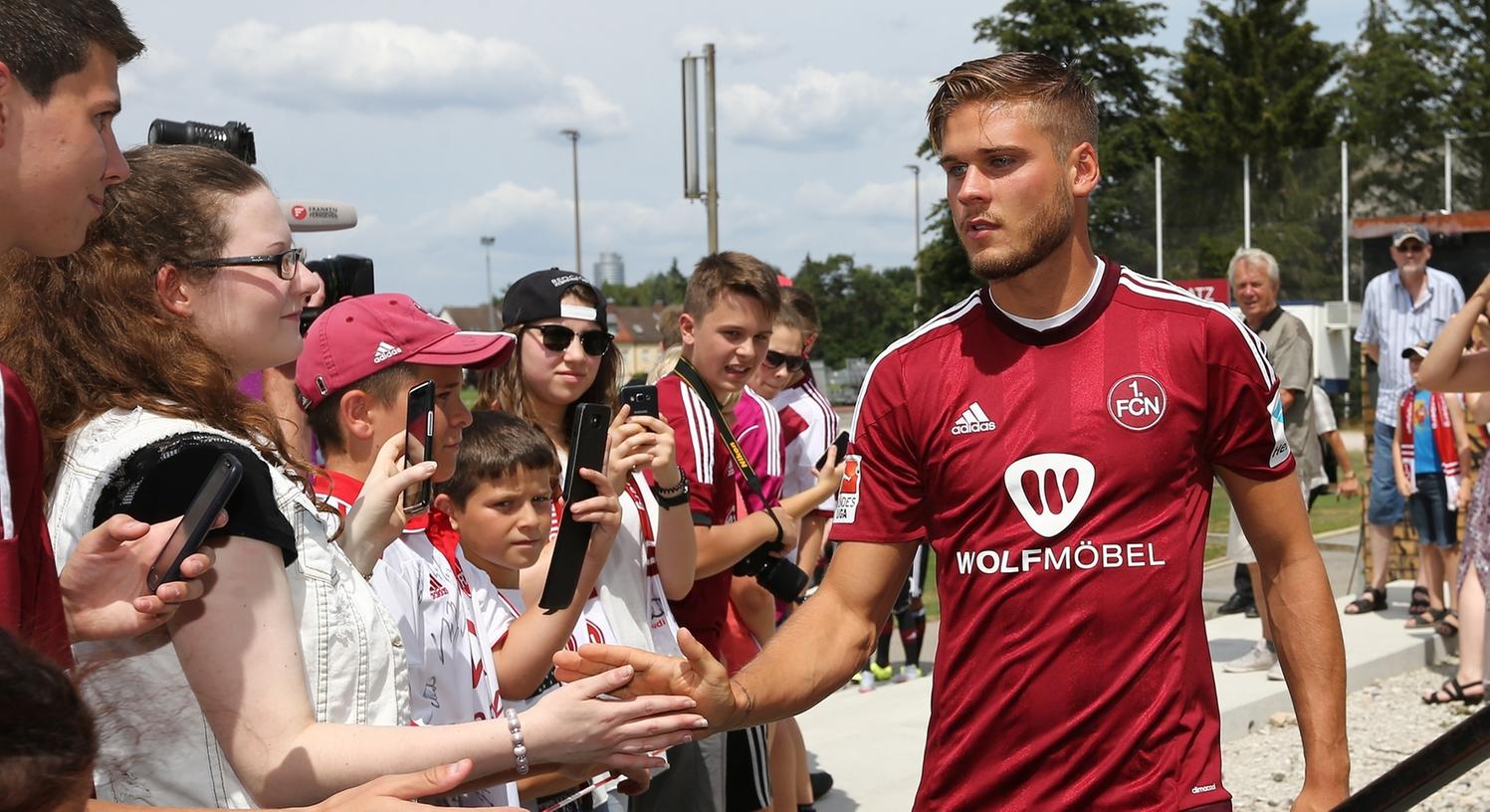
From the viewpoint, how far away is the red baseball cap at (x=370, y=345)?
127 inches

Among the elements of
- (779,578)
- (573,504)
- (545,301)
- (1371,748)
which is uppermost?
(545,301)

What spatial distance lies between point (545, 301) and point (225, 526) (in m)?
2.54

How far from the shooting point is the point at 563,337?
14.7ft

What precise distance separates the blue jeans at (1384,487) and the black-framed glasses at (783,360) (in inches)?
188

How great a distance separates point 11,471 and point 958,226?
6.92ft

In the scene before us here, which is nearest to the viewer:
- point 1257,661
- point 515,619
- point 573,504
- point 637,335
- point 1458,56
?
point 573,504

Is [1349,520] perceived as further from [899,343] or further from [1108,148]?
[1108,148]

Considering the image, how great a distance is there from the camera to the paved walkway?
646cm

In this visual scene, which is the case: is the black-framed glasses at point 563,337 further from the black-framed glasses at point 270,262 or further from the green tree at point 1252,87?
the green tree at point 1252,87

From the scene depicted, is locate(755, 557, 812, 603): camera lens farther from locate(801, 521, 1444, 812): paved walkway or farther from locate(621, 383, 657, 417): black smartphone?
locate(621, 383, 657, 417): black smartphone

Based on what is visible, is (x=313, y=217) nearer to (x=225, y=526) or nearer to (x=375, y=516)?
(x=375, y=516)

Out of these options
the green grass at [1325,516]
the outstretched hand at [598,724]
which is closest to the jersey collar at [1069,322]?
the outstretched hand at [598,724]

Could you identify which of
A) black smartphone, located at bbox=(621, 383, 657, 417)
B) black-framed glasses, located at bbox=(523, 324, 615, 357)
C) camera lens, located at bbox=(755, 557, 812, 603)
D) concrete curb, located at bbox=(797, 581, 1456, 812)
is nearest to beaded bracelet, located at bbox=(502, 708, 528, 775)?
black smartphone, located at bbox=(621, 383, 657, 417)

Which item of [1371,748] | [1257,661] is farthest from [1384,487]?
[1371,748]
